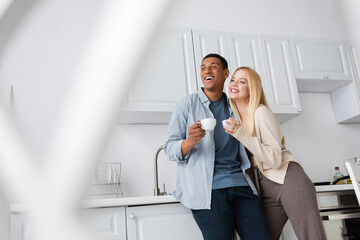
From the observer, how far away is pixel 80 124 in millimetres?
155

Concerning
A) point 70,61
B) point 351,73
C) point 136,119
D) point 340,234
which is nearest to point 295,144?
point 351,73

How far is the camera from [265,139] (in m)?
1.40

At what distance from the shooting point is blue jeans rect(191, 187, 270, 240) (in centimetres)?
133

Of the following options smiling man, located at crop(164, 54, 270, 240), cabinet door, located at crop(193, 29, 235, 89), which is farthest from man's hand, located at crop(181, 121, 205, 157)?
cabinet door, located at crop(193, 29, 235, 89)

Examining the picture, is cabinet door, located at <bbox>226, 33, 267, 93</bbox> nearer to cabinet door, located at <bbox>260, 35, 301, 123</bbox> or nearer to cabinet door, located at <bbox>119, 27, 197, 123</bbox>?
cabinet door, located at <bbox>260, 35, 301, 123</bbox>

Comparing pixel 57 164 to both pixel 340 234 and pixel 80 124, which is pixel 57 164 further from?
pixel 340 234

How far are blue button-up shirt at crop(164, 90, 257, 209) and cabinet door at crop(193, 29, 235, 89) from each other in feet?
2.53

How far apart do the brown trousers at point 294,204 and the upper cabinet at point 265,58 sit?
103cm

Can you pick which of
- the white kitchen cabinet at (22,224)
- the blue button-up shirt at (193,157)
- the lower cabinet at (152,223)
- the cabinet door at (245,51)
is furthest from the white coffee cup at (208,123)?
the cabinet door at (245,51)

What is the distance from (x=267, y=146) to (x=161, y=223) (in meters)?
0.60

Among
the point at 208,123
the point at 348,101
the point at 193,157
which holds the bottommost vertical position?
the point at 193,157

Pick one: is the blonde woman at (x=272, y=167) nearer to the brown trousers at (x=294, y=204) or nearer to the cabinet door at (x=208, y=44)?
the brown trousers at (x=294, y=204)

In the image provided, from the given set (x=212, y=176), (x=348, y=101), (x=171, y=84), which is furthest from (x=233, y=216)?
(x=348, y=101)

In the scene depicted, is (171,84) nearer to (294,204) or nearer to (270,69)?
(270,69)
